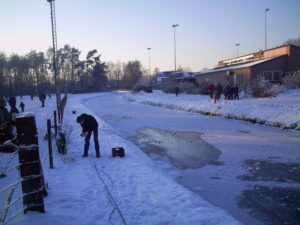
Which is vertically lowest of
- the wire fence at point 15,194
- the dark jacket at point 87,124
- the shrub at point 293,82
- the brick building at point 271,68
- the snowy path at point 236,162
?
the snowy path at point 236,162

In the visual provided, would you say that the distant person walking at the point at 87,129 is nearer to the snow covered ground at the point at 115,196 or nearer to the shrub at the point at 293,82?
the snow covered ground at the point at 115,196

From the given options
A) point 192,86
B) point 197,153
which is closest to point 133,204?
point 197,153

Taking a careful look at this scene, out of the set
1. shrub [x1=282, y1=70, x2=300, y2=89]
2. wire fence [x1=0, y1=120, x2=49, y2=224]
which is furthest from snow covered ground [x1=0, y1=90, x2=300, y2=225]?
shrub [x1=282, y1=70, x2=300, y2=89]

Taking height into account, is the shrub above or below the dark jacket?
above

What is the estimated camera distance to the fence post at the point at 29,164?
5773 millimetres

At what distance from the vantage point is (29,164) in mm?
5805

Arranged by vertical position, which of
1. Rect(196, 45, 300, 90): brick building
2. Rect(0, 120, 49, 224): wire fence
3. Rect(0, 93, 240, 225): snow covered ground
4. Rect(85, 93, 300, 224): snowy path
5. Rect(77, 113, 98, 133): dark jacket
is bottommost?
Rect(85, 93, 300, 224): snowy path

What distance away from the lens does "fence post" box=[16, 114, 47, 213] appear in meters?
5.77

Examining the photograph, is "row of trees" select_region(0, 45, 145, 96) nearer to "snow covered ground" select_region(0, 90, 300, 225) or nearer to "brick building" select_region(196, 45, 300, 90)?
"brick building" select_region(196, 45, 300, 90)

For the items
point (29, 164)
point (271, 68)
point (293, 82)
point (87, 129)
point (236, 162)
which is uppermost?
point (271, 68)

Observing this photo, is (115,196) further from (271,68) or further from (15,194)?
(271,68)

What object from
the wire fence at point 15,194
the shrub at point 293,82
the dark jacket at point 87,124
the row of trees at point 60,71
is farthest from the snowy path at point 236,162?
the row of trees at point 60,71

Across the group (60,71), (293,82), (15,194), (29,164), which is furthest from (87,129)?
(60,71)

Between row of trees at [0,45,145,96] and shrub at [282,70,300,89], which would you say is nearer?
shrub at [282,70,300,89]
